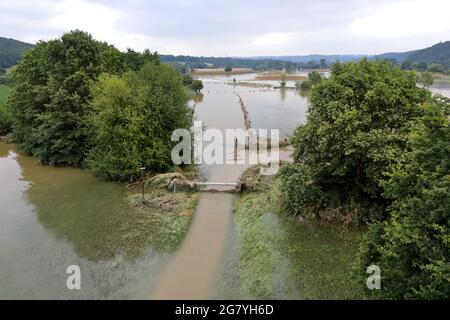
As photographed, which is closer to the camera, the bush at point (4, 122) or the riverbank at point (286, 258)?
the riverbank at point (286, 258)

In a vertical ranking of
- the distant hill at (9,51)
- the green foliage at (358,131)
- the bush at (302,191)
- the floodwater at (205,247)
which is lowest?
the floodwater at (205,247)

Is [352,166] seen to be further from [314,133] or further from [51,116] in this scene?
[51,116]

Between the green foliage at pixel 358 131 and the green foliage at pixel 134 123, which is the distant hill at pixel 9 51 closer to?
the green foliage at pixel 134 123

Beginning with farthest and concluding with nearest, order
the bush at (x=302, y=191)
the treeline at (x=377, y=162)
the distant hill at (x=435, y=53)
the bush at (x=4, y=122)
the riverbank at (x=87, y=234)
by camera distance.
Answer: the distant hill at (x=435, y=53) → the bush at (x=4, y=122) → the bush at (x=302, y=191) → the riverbank at (x=87, y=234) → the treeline at (x=377, y=162)

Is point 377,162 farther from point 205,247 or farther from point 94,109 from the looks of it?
point 94,109

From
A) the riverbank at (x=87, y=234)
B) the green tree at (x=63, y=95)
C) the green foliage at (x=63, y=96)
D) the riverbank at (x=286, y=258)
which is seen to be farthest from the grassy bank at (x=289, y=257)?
the green tree at (x=63, y=95)

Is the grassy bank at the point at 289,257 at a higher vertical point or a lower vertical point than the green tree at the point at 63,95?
lower
